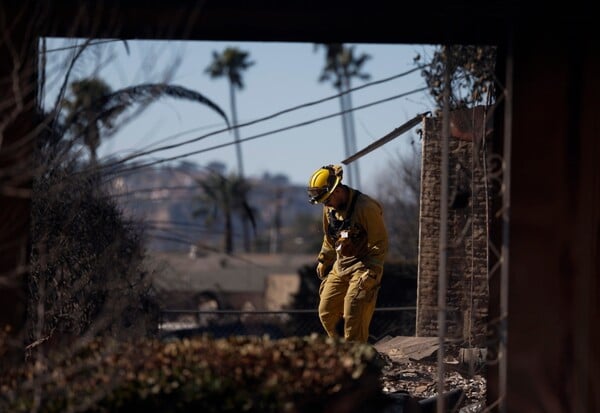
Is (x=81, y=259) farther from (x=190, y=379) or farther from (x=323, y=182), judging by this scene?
(x=190, y=379)

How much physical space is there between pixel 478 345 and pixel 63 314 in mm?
4794

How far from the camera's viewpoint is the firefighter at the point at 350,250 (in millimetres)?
11305

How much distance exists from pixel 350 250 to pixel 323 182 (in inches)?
30.5

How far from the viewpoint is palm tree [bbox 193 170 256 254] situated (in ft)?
65.3

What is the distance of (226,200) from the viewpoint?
47.5 m

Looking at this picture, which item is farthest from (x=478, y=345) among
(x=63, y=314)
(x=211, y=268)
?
(x=211, y=268)

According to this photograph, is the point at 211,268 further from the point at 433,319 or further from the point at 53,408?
the point at 53,408

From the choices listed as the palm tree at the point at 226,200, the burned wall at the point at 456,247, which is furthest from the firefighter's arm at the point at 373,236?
the palm tree at the point at 226,200

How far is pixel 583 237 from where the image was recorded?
7.30m

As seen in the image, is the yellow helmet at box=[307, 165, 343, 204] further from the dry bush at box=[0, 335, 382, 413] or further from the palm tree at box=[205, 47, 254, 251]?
Result: the palm tree at box=[205, 47, 254, 251]

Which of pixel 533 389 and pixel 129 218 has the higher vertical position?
pixel 129 218

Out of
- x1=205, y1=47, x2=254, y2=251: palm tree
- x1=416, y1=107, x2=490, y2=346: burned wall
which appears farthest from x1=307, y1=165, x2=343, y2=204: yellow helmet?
x1=205, y1=47, x2=254, y2=251: palm tree

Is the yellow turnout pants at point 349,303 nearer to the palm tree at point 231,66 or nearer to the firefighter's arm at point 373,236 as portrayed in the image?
the firefighter's arm at point 373,236

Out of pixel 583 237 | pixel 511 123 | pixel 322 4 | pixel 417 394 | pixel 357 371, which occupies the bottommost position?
pixel 417 394
